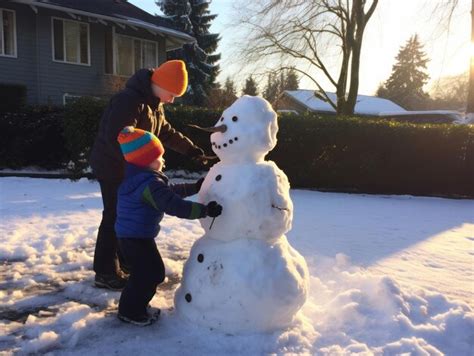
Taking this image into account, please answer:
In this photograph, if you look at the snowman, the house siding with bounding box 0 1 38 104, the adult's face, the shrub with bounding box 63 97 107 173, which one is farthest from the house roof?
the snowman

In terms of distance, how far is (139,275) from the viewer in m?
3.03

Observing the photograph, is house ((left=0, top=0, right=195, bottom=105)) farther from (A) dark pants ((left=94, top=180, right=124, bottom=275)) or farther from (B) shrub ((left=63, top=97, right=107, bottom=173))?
(A) dark pants ((left=94, top=180, right=124, bottom=275))

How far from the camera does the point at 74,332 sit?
295cm

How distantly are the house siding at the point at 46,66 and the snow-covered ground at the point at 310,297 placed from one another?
10.8 metres

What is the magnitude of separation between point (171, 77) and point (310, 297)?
2.06 m

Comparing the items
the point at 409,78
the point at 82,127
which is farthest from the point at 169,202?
the point at 409,78

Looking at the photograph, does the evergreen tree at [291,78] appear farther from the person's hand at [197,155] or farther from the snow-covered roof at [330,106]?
the person's hand at [197,155]

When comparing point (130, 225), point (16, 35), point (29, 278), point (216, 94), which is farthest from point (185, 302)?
point (216, 94)

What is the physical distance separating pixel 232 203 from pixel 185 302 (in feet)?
2.47

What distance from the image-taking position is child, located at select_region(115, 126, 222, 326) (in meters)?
2.95

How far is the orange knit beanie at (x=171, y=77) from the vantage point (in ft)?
11.2

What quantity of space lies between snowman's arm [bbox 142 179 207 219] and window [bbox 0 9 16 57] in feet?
51.9

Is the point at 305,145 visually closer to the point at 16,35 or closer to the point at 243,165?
the point at 243,165

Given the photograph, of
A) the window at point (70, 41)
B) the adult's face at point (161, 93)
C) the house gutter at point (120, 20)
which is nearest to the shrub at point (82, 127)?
the adult's face at point (161, 93)
